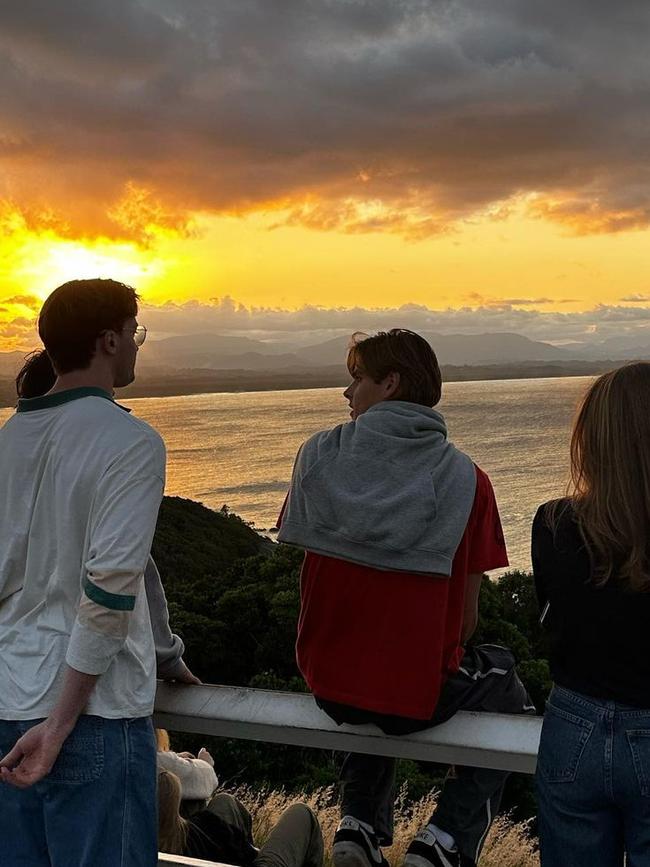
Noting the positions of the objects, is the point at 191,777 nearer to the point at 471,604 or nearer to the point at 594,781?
the point at 471,604

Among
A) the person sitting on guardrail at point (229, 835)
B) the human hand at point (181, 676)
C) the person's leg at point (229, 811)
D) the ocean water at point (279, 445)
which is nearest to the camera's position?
the human hand at point (181, 676)

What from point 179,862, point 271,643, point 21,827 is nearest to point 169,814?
point 179,862

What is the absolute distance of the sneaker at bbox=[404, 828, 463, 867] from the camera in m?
2.29

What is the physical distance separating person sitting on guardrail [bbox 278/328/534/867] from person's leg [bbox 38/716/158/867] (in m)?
0.44

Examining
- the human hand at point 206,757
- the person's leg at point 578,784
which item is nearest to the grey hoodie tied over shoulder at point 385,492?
the person's leg at point 578,784

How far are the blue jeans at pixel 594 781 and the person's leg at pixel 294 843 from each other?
0.88 metres

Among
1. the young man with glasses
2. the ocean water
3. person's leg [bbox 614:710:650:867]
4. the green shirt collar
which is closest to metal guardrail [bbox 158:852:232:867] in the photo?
the young man with glasses

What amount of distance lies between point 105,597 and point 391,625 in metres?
0.76

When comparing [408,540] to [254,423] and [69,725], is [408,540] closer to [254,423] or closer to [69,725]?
[69,725]

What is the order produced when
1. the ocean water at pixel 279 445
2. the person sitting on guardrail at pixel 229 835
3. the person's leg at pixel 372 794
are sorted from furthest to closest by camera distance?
the ocean water at pixel 279 445
the person's leg at pixel 372 794
the person sitting on guardrail at pixel 229 835

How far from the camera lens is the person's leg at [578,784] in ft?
5.82

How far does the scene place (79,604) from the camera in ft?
5.77

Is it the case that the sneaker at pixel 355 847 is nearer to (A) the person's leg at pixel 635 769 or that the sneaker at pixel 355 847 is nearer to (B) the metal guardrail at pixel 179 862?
(B) the metal guardrail at pixel 179 862

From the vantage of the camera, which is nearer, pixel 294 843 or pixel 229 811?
pixel 294 843
